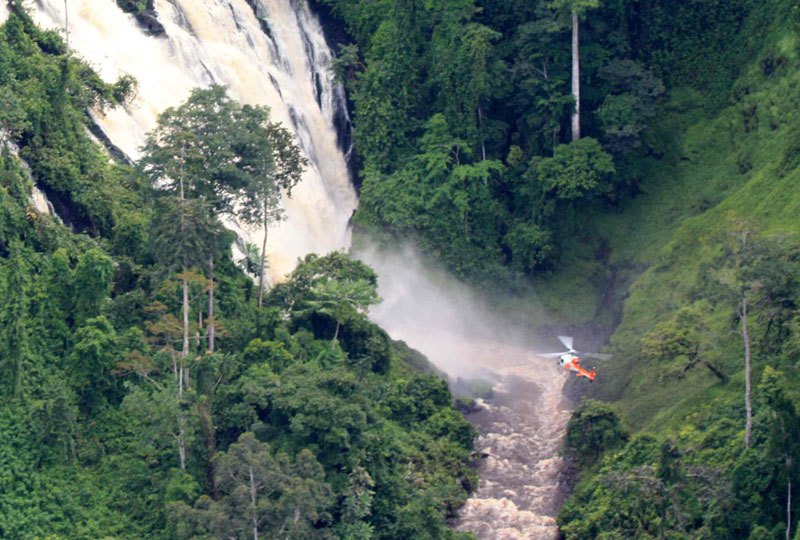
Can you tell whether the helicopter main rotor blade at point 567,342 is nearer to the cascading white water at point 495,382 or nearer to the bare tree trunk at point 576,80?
Answer: the cascading white water at point 495,382

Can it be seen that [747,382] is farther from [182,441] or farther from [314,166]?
[314,166]

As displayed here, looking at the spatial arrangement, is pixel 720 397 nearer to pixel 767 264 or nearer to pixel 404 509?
pixel 767 264

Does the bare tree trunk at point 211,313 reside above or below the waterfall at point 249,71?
below

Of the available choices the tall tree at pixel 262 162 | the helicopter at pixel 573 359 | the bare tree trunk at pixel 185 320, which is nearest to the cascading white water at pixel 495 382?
the helicopter at pixel 573 359

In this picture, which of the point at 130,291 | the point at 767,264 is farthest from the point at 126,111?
the point at 767,264

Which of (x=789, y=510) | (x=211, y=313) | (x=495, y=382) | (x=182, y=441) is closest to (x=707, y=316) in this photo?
(x=495, y=382)

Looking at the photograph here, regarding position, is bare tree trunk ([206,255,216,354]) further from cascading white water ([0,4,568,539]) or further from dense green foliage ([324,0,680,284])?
dense green foliage ([324,0,680,284])
